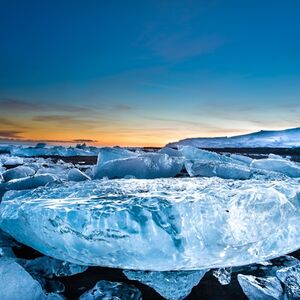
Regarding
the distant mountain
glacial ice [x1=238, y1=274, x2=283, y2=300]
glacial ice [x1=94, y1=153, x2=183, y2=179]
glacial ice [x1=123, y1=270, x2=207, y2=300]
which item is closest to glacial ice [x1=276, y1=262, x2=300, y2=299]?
glacial ice [x1=238, y1=274, x2=283, y2=300]

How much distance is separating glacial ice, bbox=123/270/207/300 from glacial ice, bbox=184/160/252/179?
1.94 metres

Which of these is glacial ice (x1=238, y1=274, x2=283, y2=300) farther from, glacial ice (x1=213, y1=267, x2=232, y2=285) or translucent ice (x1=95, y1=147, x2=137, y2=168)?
translucent ice (x1=95, y1=147, x2=137, y2=168)

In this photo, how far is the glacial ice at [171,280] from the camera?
5.01ft

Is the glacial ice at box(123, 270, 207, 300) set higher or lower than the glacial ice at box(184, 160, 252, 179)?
lower

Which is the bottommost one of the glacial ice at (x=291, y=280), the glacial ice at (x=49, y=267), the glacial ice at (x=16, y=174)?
the glacial ice at (x=49, y=267)

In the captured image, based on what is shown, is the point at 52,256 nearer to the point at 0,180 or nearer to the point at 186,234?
the point at 186,234

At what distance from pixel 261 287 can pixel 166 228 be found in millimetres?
576

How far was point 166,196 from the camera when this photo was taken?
1798 mm

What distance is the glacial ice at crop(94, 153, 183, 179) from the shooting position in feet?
11.9

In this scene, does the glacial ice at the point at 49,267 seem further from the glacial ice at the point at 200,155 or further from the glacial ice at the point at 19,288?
the glacial ice at the point at 200,155

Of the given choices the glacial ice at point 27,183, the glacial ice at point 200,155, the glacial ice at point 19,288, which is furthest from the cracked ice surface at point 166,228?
the glacial ice at point 200,155

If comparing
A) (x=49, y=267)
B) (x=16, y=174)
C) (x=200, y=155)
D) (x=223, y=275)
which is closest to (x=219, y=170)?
(x=200, y=155)

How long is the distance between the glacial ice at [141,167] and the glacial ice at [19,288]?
221 centimetres

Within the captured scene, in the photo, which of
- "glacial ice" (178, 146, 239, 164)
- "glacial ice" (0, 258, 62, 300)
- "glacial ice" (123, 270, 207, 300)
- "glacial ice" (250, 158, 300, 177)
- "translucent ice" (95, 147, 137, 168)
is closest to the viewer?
"glacial ice" (0, 258, 62, 300)
